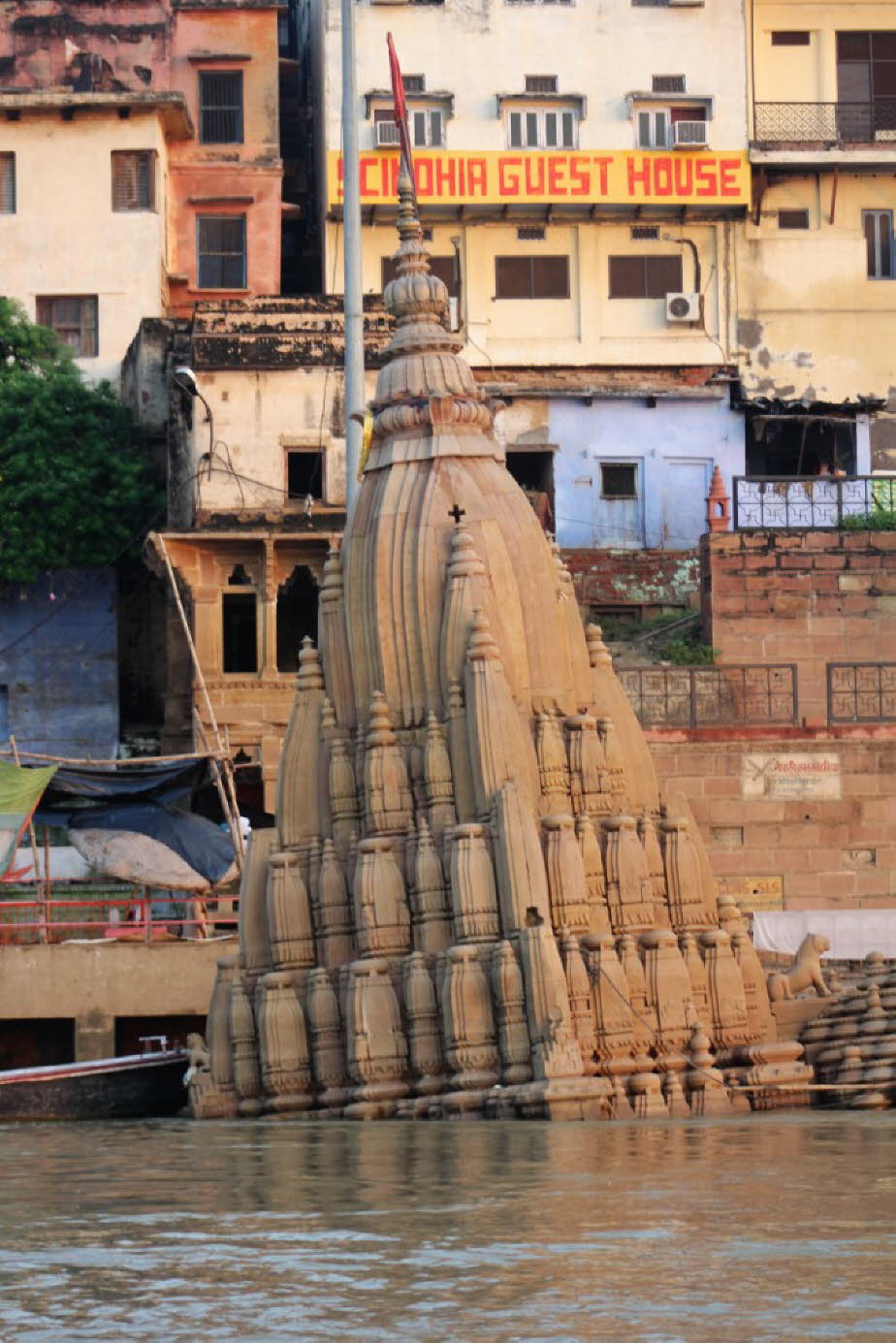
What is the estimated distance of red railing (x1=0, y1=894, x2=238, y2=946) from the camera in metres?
36.9

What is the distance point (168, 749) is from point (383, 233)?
12818 mm

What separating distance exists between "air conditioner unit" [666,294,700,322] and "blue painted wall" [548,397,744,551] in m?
2.03

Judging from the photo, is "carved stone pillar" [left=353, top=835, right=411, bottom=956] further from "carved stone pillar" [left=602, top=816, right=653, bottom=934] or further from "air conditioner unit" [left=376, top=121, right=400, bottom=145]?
"air conditioner unit" [left=376, top=121, right=400, bottom=145]

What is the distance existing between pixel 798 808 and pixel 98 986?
409 inches

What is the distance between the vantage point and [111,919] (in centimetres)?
3828

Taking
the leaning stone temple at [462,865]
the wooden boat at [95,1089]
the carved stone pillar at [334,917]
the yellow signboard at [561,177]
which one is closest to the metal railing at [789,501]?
the yellow signboard at [561,177]

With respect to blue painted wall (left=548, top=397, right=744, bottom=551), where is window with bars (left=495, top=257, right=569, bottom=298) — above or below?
above

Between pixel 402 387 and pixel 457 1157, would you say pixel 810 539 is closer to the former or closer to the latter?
pixel 402 387

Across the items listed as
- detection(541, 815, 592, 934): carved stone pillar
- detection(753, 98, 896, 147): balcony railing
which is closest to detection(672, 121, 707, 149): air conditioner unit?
detection(753, 98, 896, 147): balcony railing

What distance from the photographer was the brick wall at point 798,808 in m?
39.2

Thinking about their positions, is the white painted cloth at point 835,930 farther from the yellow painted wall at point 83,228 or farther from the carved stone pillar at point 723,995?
the yellow painted wall at point 83,228

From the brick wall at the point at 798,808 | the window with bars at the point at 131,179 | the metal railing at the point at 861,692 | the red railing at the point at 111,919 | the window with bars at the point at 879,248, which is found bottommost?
the red railing at the point at 111,919

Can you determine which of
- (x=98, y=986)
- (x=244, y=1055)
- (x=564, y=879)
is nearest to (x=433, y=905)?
(x=564, y=879)

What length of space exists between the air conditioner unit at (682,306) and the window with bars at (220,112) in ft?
29.8
